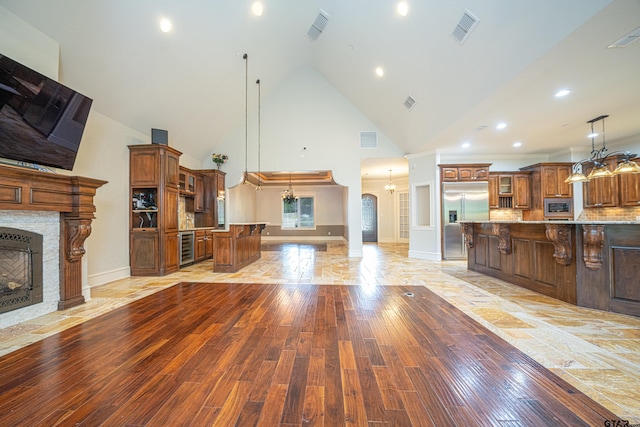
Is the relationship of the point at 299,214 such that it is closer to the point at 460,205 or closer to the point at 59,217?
the point at 460,205

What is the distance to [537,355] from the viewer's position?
1.91 meters

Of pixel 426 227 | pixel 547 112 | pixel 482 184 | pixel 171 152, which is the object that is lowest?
pixel 426 227

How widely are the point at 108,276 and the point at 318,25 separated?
19.4 ft

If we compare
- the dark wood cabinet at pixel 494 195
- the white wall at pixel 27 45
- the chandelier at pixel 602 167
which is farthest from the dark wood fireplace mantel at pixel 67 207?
the dark wood cabinet at pixel 494 195

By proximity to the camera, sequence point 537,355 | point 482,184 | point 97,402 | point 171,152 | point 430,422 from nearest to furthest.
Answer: point 430,422 < point 97,402 < point 537,355 < point 171,152 < point 482,184

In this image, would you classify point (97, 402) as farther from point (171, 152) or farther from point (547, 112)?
point (547, 112)

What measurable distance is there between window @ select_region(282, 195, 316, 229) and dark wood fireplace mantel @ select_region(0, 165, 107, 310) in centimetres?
904

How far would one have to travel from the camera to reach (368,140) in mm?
6855

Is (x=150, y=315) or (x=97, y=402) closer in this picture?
(x=97, y=402)

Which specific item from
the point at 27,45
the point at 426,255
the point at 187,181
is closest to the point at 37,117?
the point at 27,45

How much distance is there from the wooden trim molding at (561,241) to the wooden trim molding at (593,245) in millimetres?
139

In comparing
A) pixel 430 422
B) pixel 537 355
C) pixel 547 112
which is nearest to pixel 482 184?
pixel 547 112

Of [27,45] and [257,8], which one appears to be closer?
[27,45]

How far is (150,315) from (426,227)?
6118 millimetres
